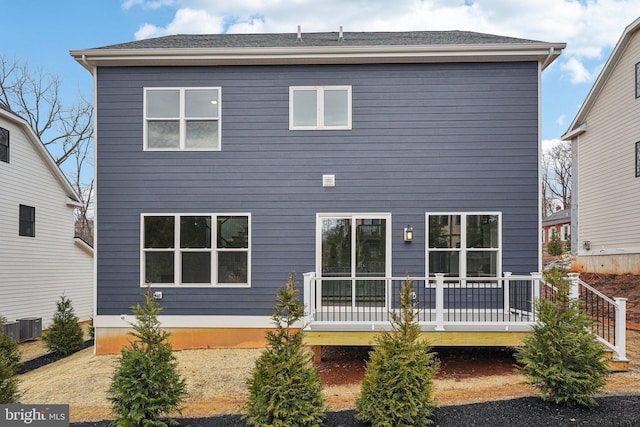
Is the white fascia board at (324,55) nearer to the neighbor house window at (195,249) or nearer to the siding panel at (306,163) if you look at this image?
the siding panel at (306,163)

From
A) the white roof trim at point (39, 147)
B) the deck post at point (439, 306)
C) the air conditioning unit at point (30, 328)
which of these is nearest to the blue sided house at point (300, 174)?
the deck post at point (439, 306)

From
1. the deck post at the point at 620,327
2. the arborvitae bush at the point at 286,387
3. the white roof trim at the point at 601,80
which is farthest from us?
the white roof trim at the point at 601,80

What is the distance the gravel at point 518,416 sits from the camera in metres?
4.57

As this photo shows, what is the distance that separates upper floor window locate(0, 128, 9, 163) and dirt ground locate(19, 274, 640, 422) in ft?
21.0

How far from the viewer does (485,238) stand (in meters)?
8.05

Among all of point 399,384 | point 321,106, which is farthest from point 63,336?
point 399,384

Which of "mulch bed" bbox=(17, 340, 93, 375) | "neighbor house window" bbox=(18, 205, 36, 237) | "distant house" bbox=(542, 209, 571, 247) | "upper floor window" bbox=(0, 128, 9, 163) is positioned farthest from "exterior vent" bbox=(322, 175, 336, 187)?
"distant house" bbox=(542, 209, 571, 247)

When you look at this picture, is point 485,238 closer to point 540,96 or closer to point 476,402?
point 540,96

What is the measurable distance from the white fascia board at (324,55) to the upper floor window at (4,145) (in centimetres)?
531

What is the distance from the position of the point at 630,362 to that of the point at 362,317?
424 cm

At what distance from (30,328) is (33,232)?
9.56ft

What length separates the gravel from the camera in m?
4.57

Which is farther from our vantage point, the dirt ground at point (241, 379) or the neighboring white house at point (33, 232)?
the neighboring white house at point (33, 232)

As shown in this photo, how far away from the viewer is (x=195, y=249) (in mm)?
8344
